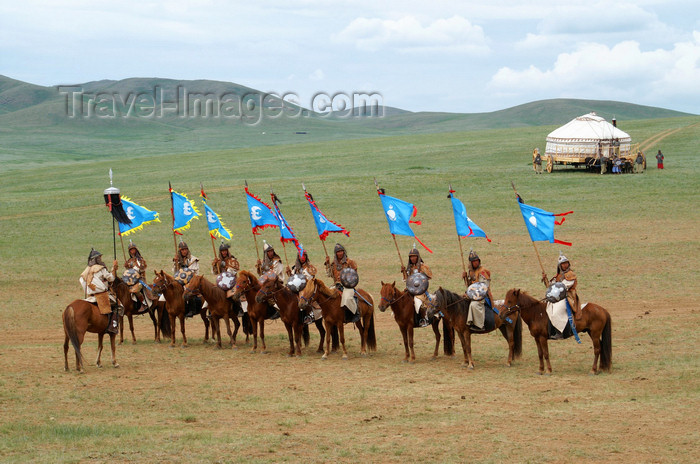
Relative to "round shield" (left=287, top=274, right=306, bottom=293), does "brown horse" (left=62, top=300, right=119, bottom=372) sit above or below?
below

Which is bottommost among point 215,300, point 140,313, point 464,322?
point 140,313

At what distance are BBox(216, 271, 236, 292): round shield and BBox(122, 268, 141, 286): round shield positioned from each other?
2.17 m

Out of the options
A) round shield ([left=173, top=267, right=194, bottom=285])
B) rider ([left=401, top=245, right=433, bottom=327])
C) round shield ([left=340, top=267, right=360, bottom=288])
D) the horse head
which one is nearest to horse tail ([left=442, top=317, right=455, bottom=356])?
rider ([left=401, top=245, right=433, bottom=327])

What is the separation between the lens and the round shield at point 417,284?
16234 millimetres

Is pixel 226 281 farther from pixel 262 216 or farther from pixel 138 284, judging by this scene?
pixel 138 284

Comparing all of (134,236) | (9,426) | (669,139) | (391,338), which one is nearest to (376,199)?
(134,236)

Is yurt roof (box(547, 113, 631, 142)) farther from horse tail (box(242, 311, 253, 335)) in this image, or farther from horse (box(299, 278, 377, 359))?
horse (box(299, 278, 377, 359))

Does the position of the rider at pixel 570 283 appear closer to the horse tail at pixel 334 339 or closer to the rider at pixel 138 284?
the horse tail at pixel 334 339

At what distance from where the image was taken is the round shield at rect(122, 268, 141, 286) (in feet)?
61.7

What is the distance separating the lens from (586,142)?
186ft

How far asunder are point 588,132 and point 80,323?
47.3 meters

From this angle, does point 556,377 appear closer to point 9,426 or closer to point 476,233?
point 476,233

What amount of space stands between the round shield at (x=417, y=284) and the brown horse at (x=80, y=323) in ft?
19.7

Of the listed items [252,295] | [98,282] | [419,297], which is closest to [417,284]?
[419,297]
